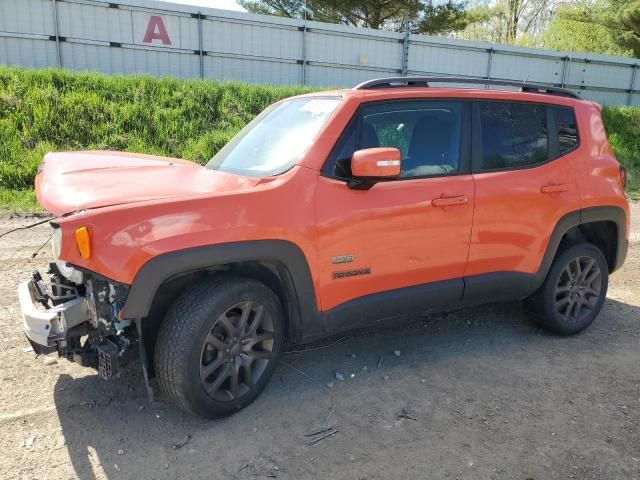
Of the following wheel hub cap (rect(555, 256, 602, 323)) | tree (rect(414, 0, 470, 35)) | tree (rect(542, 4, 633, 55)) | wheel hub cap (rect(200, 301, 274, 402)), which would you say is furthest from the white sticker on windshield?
tree (rect(542, 4, 633, 55))

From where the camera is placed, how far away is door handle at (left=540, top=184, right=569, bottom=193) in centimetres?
400

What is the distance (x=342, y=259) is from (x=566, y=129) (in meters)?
2.30

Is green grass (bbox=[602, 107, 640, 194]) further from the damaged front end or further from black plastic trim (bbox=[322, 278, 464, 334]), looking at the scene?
the damaged front end

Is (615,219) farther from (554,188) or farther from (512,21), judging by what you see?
(512,21)

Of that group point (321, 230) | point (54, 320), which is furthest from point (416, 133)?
point (54, 320)

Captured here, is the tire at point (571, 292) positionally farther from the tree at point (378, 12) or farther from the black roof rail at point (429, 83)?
the tree at point (378, 12)

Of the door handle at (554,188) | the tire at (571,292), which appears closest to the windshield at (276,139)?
the door handle at (554,188)

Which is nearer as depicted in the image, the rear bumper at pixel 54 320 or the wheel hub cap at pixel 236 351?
the rear bumper at pixel 54 320

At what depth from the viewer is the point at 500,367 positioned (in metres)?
3.83

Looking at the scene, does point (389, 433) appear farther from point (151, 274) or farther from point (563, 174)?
point (563, 174)

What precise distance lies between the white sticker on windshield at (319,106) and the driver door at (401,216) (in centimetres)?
19

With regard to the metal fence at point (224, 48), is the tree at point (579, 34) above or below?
above

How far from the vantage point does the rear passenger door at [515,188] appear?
379 centimetres

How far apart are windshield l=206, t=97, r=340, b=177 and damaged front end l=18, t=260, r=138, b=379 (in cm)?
117
